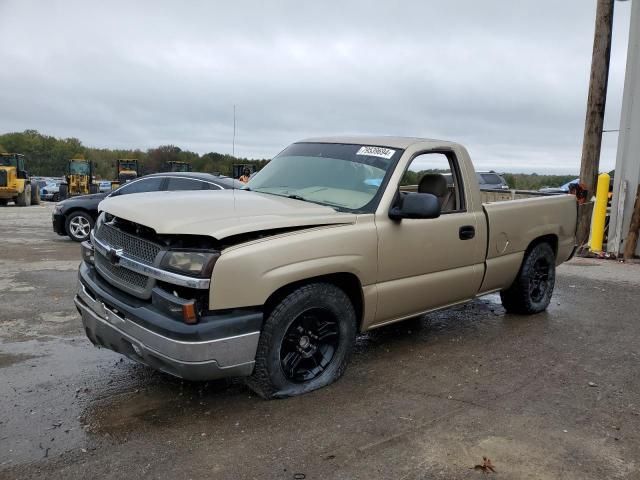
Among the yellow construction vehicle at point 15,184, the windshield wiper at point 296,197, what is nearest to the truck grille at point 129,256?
the windshield wiper at point 296,197

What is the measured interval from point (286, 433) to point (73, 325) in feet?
10.5

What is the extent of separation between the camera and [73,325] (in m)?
5.74

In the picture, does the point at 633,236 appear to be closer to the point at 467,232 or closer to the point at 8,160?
the point at 467,232

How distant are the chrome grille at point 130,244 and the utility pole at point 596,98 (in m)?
10.9

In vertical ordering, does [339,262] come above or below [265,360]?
above

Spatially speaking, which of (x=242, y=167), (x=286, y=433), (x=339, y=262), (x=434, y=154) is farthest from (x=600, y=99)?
(x=242, y=167)

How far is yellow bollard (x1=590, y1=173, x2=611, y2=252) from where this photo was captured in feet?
38.4

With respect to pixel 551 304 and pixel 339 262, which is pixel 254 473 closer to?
pixel 339 262

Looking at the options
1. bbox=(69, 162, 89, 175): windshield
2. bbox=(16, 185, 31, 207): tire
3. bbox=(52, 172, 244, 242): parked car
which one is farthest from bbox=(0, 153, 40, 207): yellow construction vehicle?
bbox=(52, 172, 244, 242): parked car

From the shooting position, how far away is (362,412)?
3.83 metres

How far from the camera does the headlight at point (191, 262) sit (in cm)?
338

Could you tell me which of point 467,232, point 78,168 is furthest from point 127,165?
point 467,232

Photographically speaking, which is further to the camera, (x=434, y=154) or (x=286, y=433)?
(x=434, y=154)

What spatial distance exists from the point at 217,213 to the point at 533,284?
4.20m
